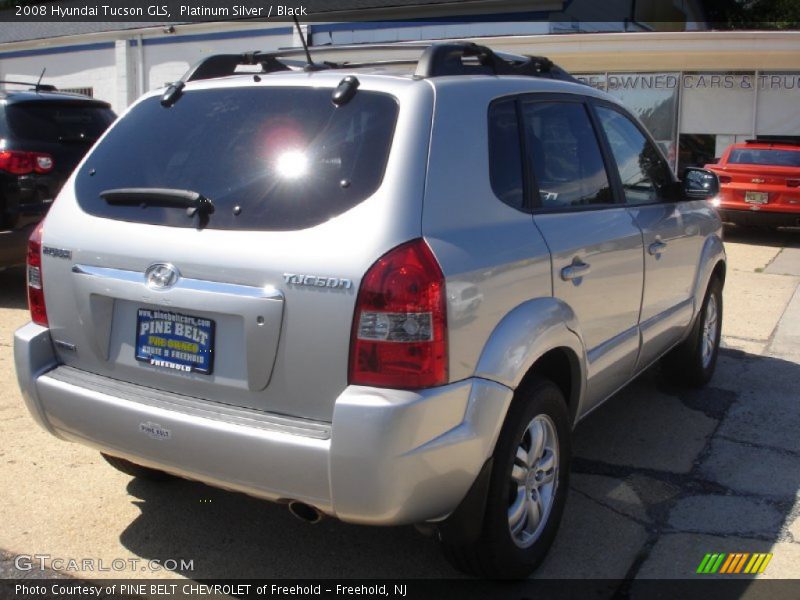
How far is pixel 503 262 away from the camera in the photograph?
296 cm

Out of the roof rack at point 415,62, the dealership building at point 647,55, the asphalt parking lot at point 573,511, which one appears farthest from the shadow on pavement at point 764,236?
the roof rack at point 415,62

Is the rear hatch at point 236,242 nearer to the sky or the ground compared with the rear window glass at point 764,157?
nearer to the sky

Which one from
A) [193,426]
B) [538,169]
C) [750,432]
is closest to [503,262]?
[538,169]

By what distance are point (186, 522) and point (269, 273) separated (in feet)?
5.18

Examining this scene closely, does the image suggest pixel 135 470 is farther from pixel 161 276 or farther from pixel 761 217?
pixel 761 217

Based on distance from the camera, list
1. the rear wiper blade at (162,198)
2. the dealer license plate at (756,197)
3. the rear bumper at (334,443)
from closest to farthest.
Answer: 1. the rear bumper at (334,443)
2. the rear wiper blade at (162,198)
3. the dealer license plate at (756,197)

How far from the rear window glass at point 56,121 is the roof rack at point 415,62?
4.44 meters

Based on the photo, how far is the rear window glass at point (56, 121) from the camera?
761cm

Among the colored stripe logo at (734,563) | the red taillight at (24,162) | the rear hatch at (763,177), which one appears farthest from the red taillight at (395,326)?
the rear hatch at (763,177)

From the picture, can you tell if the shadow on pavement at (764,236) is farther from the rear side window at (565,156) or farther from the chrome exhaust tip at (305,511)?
the chrome exhaust tip at (305,511)

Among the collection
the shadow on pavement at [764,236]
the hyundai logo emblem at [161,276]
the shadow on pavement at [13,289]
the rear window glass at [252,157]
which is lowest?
the shadow on pavement at [764,236]

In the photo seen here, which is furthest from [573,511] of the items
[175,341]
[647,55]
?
[647,55]

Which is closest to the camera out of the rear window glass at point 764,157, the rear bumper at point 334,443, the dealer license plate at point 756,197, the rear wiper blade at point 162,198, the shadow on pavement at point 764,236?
the rear bumper at point 334,443

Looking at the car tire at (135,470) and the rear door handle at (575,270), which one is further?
the car tire at (135,470)
